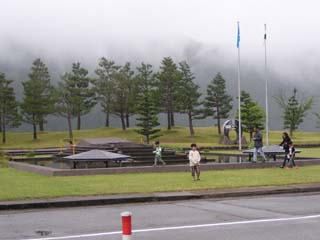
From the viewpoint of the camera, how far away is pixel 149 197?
1625 centimetres

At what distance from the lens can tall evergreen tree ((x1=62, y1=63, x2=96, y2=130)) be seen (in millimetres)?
85438

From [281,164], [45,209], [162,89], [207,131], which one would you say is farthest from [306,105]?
[45,209]

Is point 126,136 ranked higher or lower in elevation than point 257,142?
lower

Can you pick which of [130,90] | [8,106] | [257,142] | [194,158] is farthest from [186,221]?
[130,90]

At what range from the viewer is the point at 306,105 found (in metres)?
94.2

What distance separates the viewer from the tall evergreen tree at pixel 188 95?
86938 mm

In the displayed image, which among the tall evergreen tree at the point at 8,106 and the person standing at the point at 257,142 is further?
the tall evergreen tree at the point at 8,106

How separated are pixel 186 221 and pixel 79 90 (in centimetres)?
7534

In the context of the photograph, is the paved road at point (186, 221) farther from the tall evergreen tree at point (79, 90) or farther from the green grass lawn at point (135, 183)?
the tall evergreen tree at point (79, 90)

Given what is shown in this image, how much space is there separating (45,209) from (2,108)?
66.9m

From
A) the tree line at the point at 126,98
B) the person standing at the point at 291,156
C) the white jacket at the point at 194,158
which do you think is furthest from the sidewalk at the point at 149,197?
the tree line at the point at 126,98

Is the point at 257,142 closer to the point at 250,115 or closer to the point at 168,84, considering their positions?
the point at 250,115

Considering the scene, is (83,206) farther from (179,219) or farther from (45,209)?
(179,219)

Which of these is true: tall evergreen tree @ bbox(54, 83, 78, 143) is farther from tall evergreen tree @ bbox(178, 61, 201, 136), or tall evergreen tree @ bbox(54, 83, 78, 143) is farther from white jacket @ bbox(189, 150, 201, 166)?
white jacket @ bbox(189, 150, 201, 166)
